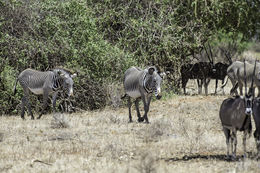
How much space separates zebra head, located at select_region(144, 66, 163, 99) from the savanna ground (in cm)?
115

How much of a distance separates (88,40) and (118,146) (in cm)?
982

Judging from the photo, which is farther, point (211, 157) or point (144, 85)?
point (144, 85)

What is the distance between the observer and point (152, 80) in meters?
16.0

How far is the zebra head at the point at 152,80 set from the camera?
628 inches

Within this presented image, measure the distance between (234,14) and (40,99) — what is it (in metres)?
10.6

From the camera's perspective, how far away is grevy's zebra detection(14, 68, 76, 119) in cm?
1761

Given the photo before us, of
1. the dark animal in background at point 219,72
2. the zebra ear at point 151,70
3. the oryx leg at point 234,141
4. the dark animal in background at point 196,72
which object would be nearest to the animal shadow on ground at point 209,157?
the oryx leg at point 234,141

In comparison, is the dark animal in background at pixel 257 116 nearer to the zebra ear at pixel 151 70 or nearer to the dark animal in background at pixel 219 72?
the zebra ear at pixel 151 70

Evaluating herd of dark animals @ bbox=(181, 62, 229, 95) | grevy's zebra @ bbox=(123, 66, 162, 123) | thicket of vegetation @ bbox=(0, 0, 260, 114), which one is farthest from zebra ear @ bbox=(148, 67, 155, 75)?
herd of dark animals @ bbox=(181, 62, 229, 95)

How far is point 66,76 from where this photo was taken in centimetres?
1756

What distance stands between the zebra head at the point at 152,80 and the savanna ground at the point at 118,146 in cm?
115

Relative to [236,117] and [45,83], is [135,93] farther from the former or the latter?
[236,117]

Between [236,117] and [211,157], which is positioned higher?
[236,117]

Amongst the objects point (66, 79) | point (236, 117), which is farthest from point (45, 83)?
point (236, 117)
